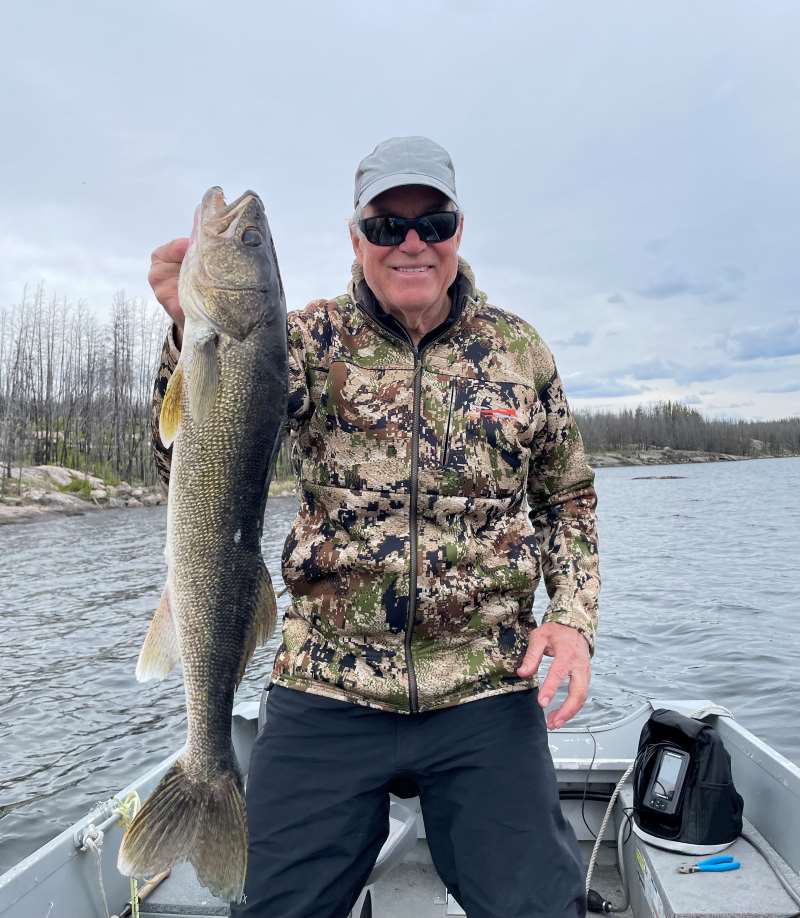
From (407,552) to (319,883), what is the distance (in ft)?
3.90

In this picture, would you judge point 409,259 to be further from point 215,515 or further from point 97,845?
point 97,845

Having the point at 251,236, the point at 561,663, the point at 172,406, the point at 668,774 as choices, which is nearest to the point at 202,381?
the point at 172,406

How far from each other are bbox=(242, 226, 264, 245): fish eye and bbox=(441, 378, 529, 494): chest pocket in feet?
3.09

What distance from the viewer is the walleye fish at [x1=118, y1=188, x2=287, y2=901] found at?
8.57ft

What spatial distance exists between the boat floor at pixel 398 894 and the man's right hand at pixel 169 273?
10.3ft

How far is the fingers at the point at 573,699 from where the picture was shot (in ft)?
9.46

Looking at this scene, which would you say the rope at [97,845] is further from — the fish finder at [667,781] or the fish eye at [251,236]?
the fish eye at [251,236]

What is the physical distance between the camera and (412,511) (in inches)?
119

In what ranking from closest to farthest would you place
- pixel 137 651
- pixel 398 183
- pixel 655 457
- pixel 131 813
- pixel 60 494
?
pixel 398 183, pixel 131 813, pixel 137 651, pixel 60 494, pixel 655 457

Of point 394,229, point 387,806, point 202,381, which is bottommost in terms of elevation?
point 387,806

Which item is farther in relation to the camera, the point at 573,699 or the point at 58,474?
the point at 58,474

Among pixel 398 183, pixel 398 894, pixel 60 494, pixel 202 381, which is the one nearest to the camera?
pixel 202 381

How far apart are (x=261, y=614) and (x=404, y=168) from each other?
176cm

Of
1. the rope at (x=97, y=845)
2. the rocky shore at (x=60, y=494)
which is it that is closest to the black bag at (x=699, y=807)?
the rope at (x=97, y=845)
